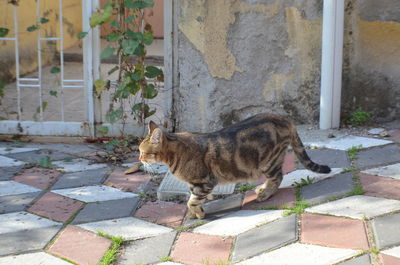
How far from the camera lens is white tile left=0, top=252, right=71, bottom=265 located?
13.7 ft

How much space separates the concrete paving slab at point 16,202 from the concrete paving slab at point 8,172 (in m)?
0.53

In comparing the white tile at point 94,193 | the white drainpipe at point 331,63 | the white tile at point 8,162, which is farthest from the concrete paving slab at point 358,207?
the white tile at point 8,162

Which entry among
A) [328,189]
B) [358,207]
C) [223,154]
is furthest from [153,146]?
[358,207]

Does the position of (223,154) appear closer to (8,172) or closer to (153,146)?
(153,146)

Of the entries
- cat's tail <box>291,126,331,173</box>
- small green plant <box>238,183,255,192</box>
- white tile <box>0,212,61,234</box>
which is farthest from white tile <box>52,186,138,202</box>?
cat's tail <box>291,126,331,173</box>

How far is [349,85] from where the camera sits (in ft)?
A: 21.8

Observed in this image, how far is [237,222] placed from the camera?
462cm

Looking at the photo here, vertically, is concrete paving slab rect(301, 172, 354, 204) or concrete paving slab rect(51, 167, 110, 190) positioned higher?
concrete paving slab rect(301, 172, 354, 204)

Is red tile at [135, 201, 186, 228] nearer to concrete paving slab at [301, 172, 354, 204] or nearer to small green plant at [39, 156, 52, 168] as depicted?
concrete paving slab at [301, 172, 354, 204]

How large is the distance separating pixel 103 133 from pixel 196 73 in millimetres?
1233

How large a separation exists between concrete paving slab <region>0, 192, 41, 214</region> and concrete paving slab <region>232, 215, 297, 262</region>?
1881 millimetres

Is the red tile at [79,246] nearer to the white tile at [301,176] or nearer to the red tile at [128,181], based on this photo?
the red tile at [128,181]

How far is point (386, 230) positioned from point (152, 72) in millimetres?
3382

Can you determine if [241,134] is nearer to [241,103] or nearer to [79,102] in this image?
[241,103]
